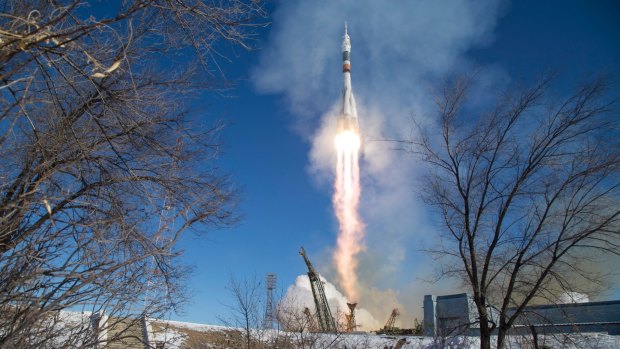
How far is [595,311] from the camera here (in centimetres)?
2241

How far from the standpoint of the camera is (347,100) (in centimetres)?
4972

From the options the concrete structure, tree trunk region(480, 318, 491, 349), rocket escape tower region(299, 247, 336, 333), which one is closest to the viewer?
tree trunk region(480, 318, 491, 349)

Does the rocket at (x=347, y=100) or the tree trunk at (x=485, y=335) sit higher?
the rocket at (x=347, y=100)

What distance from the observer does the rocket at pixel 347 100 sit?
45.9 metres

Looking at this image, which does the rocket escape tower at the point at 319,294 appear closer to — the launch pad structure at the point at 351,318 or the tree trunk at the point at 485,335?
the launch pad structure at the point at 351,318

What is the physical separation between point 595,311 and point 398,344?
955 cm

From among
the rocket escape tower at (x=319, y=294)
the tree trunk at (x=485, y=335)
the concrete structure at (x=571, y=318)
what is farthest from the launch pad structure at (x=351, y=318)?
the tree trunk at (x=485, y=335)

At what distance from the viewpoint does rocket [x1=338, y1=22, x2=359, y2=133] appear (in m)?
45.9

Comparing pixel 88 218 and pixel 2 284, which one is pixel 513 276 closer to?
pixel 88 218

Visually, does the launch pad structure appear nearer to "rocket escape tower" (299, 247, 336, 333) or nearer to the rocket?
"rocket escape tower" (299, 247, 336, 333)

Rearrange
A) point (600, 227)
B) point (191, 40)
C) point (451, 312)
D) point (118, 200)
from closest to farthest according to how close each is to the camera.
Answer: point (191, 40)
point (118, 200)
point (600, 227)
point (451, 312)

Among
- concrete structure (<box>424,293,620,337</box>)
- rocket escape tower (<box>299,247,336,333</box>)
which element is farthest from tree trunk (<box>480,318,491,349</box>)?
rocket escape tower (<box>299,247,336,333</box>)

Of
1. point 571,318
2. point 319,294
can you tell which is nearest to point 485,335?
point 571,318

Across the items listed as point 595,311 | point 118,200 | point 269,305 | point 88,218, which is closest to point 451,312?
point 595,311
